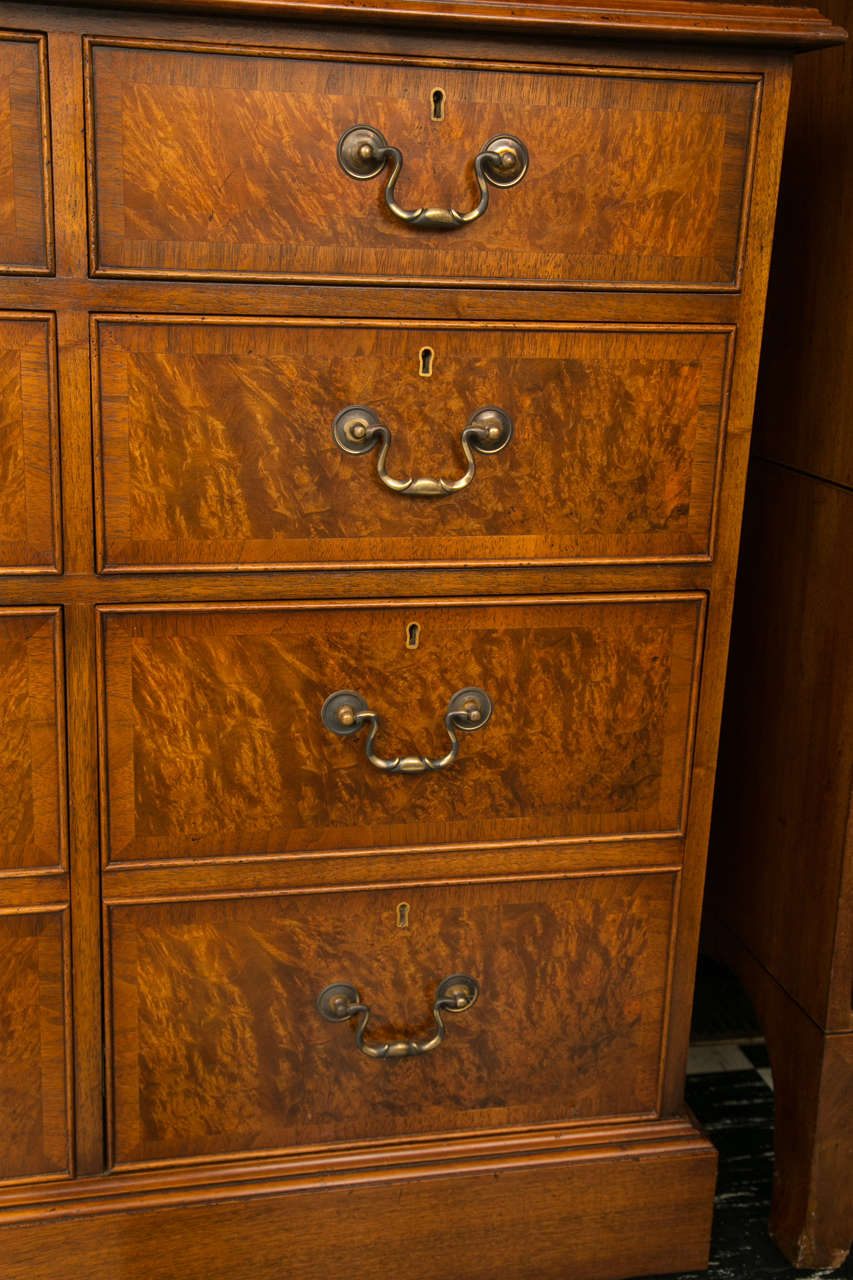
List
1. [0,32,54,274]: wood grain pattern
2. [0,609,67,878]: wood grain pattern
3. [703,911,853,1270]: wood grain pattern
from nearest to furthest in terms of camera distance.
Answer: [0,32,54,274]: wood grain pattern, [0,609,67,878]: wood grain pattern, [703,911,853,1270]: wood grain pattern

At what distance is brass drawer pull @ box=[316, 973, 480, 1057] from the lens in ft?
3.99

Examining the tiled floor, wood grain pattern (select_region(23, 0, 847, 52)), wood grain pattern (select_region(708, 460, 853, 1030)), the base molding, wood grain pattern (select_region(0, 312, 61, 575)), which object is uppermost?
wood grain pattern (select_region(23, 0, 847, 52))

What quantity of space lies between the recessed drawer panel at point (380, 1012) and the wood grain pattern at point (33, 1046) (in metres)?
0.05

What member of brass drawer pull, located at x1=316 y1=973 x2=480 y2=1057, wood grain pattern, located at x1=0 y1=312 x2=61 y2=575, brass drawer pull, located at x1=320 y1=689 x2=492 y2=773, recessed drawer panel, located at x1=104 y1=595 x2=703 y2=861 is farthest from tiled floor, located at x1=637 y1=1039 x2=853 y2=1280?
A: wood grain pattern, located at x1=0 y1=312 x2=61 y2=575

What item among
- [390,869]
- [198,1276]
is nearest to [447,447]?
[390,869]

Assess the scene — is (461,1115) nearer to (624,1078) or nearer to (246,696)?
(624,1078)

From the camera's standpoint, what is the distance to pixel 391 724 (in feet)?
3.85

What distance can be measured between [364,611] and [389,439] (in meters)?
0.15

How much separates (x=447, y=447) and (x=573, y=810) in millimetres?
354

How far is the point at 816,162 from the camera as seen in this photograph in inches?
50.1

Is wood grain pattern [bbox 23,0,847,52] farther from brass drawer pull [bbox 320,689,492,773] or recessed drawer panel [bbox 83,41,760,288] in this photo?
brass drawer pull [bbox 320,689,492,773]

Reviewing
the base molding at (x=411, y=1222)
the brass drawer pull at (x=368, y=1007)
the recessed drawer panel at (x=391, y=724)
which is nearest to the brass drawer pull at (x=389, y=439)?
the recessed drawer panel at (x=391, y=724)

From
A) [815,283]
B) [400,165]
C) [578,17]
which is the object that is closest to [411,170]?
[400,165]

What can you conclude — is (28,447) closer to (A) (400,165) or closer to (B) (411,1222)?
(A) (400,165)
